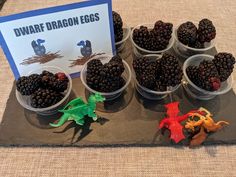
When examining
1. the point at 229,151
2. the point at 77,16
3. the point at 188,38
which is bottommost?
the point at 229,151

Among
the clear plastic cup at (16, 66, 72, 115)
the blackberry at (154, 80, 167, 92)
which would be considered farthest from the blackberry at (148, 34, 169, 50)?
the clear plastic cup at (16, 66, 72, 115)

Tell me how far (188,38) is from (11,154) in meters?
0.51

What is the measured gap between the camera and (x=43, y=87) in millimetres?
610

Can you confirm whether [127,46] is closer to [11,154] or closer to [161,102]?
[161,102]

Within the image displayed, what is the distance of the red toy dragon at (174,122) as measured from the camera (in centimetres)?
57

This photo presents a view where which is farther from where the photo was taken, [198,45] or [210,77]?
[198,45]

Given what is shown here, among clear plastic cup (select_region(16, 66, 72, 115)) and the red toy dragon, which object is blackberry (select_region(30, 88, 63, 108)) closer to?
clear plastic cup (select_region(16, 66, 72, 115))

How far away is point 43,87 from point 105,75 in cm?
15

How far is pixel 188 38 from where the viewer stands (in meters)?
0.71

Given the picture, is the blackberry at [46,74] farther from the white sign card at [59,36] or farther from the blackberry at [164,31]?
the blackberry at [164,31]

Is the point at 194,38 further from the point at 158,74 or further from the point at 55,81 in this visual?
the point at 55,81

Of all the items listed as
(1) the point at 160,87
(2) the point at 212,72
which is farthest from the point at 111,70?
(2) the point at 212,72

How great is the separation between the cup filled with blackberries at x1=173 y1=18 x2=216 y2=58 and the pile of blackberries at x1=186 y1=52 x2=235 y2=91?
0.30 feet

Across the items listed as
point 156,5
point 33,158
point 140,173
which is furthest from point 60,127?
point 156,5
